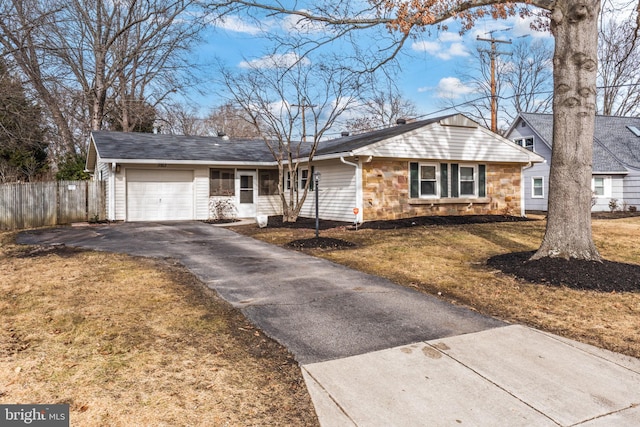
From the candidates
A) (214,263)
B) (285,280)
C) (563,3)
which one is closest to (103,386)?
(285,280)

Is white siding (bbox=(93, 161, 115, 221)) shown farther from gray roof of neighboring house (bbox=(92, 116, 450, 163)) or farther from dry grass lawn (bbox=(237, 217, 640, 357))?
dry grass lawn (bbox=(237, 217, 640, 357))

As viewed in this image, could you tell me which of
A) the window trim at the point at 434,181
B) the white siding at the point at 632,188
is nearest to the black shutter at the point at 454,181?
the window trim at the point at 434,181

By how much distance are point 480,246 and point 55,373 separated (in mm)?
8646

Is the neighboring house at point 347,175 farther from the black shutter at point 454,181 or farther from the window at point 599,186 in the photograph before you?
the window at point 599,186

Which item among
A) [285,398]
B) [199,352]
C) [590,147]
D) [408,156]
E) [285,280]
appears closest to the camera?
[285,398]

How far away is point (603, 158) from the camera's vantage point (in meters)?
22.6

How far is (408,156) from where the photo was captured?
14.6 meters

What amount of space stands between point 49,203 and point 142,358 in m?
14.9

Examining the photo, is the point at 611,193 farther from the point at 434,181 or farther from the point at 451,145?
the point at 434,181

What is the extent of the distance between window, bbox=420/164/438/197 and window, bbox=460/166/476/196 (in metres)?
1.32

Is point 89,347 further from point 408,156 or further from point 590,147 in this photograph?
point 408,156

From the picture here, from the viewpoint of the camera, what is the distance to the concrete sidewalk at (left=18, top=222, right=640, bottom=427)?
9.43 ft

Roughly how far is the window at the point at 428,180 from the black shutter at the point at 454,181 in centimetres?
83

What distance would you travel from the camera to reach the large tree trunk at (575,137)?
22.8 feet
